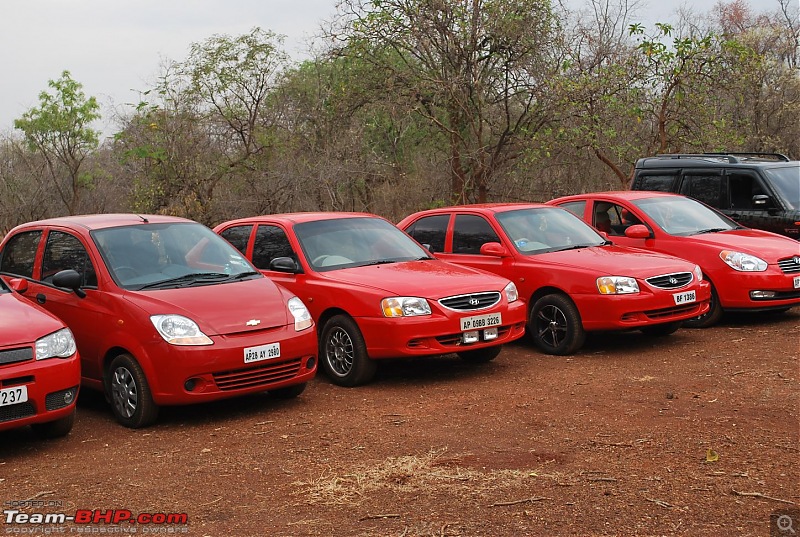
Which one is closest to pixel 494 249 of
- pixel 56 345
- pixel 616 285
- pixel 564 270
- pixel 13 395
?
pixel 564 270

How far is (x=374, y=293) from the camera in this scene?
8.52 metres

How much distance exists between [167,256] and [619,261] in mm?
4593

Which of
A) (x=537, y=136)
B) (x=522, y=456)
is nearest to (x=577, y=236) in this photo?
(x=522, y=456)

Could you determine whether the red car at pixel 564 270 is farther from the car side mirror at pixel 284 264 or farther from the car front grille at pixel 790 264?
the car side mirror at pixel 284 264

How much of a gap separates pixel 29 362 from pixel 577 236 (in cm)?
632

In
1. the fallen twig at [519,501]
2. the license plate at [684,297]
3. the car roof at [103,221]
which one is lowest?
the fallen twig at [519,501]

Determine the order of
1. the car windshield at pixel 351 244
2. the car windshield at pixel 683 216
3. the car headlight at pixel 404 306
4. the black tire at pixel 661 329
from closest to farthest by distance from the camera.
→ the car headlight at pixel 404 306 < the car windshield at pixel 351 244 < the black tire at pixel 661 329 < the car windshield at pixel 683 216

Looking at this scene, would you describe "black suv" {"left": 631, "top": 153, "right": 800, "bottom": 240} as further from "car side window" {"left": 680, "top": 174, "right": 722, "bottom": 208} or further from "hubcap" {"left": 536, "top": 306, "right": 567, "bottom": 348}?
"hubcap" {"left": 536, "top": 306, "right": 567, "bottom": 348}

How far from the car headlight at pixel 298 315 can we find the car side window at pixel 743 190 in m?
7.39

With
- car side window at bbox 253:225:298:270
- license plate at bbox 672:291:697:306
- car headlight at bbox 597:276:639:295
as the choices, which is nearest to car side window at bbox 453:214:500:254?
car headlight at bbox 597:276:639:295

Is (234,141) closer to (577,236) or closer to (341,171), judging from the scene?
(341,171)

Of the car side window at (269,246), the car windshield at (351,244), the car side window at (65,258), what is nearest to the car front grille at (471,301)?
the car windshield at (351,244)

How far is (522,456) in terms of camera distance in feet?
19.8

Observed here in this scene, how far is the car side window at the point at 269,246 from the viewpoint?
962 centimetres
